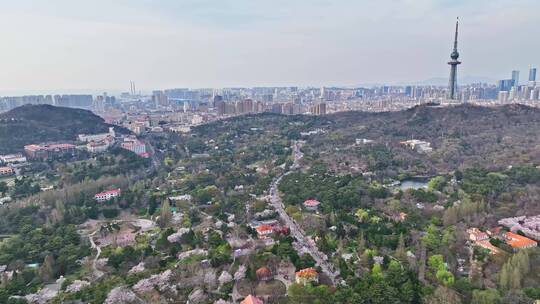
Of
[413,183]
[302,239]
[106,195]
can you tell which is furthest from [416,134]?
[106,195]

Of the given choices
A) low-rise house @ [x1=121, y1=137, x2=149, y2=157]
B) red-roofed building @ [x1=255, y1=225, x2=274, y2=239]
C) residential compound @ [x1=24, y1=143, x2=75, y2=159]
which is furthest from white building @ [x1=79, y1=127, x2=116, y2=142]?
red-roofed building @ [x1=255, y1=225, x2=274, y2=239]

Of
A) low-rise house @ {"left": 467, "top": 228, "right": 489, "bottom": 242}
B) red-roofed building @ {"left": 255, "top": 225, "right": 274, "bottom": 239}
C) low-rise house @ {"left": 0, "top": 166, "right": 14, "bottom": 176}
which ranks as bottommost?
red-roofed building @ {"left": 255, "top": 225, "right": 274, "bottom": 239}

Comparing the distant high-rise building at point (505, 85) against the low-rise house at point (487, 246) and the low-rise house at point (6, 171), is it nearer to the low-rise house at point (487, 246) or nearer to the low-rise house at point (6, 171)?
the low-rise house at point (487, 246)

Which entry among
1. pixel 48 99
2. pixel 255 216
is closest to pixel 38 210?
pixel 255 216

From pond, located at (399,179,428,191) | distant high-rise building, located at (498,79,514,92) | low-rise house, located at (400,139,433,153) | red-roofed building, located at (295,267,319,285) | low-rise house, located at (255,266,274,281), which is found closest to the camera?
red-roofed building, located at (295,267,319,285)

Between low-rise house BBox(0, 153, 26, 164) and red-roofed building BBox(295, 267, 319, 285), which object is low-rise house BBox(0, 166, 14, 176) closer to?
low-rise house BBox(0, 153, 26, 164)

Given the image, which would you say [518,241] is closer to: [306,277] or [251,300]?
[306,277]
